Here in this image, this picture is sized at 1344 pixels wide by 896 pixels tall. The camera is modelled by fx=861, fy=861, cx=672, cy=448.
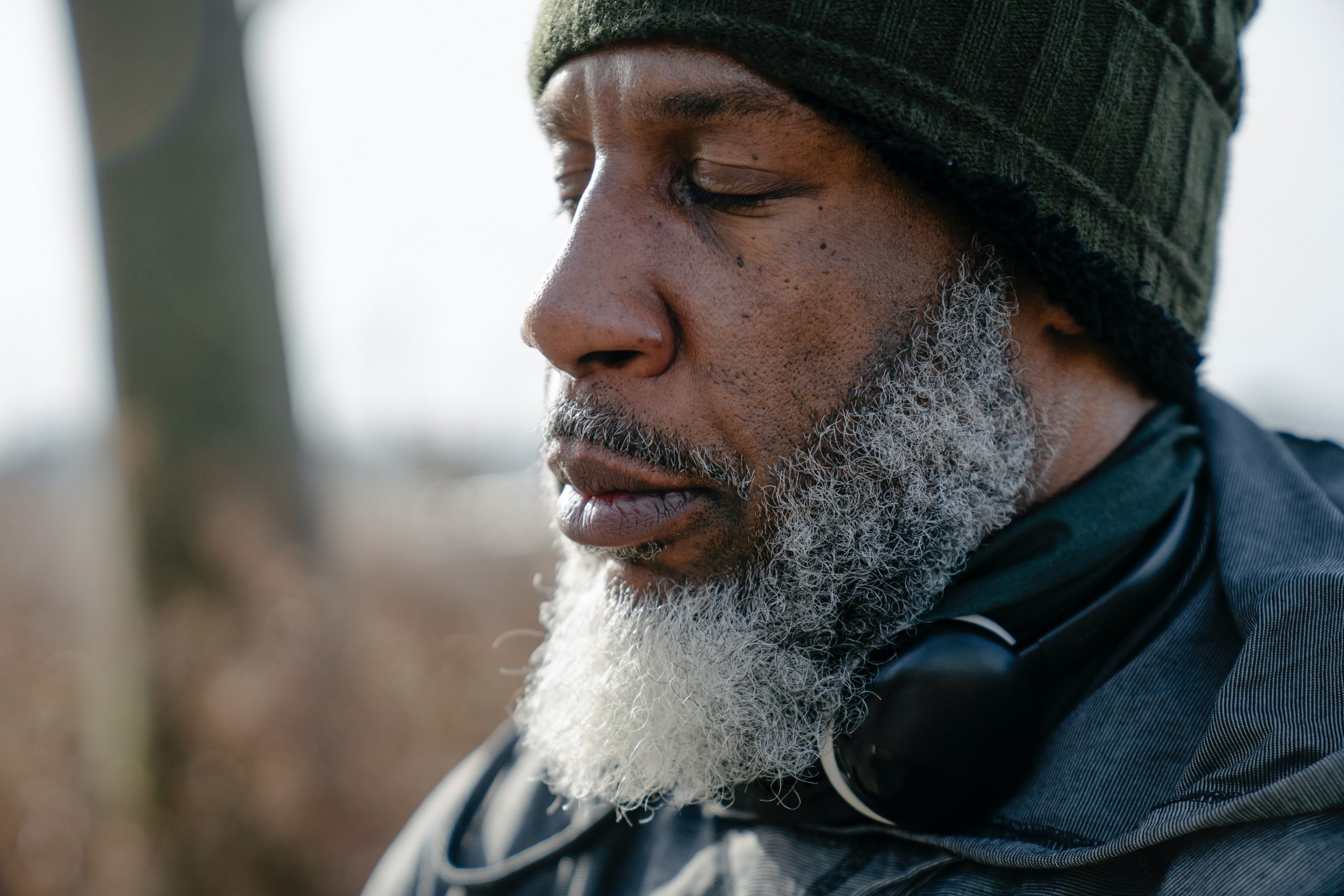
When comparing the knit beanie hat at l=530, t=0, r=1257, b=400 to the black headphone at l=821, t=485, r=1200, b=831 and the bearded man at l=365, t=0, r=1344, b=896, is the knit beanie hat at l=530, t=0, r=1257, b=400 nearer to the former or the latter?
the bearded man at l=365, t=0, r=1344, b=896

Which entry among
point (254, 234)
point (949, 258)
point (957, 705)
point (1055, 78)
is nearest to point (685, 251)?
point (949, 258)

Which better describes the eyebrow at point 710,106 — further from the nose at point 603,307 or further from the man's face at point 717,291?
the nose at point 603,307

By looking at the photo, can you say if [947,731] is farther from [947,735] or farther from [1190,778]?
[1190,778]

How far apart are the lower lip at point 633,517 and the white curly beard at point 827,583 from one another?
123mm

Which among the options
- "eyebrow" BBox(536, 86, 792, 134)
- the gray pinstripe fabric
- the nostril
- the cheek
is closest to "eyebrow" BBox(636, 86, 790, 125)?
"eyebrow" BBox(536, 86, 792, 134)

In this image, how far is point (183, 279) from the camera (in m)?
4.98

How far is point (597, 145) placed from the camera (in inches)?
65.6

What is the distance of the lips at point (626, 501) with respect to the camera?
61.7 inches

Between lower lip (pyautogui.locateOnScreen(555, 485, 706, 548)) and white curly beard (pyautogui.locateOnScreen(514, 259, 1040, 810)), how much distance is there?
12 cm

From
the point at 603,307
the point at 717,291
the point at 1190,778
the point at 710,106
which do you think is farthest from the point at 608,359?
the point at 1190,778

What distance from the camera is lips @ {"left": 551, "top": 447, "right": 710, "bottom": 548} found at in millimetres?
1567

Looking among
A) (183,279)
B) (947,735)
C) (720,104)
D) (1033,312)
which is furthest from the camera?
(183,279)

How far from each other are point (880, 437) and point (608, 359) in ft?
1.73

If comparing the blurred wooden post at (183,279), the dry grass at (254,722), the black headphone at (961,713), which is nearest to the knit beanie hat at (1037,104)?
the black headphone at (961,713)
